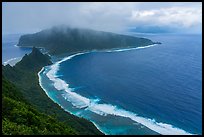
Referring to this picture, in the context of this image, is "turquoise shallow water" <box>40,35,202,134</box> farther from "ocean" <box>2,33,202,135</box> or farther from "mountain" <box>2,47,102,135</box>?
"mountain" <box>2,47,102,135</box>

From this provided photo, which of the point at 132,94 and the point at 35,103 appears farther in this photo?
the point at 132,94

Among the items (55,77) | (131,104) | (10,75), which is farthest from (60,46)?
(131,104)

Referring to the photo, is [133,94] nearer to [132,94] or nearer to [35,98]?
[132,94]

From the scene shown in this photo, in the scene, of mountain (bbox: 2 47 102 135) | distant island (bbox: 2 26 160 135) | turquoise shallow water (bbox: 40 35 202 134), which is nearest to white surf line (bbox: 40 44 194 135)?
turquoise shallow water (bbox: 40 35 202 134)

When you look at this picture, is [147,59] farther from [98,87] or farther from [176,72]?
[98,87]

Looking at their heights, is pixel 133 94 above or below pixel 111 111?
above

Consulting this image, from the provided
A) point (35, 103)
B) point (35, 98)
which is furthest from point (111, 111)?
point (35, 98)
